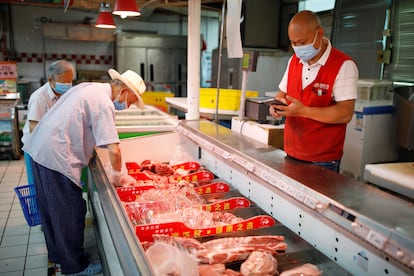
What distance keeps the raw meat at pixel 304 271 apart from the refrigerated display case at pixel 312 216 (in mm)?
89

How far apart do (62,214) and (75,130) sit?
745 millimetres

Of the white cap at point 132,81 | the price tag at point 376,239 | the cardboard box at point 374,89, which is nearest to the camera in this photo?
the price tag at point 376,239

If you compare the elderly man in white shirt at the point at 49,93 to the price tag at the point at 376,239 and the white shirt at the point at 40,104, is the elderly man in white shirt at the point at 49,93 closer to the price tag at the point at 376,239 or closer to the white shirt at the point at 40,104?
the white shirt at the point at 40,104

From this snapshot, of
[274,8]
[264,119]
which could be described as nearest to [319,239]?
[264,119]

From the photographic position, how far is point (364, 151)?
441cm

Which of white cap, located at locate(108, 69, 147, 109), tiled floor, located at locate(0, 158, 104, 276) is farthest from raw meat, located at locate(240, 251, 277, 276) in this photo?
tiled floor, located at locate(0, 158, 104, 276)

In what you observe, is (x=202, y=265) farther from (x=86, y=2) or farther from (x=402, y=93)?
(x=86, y=2)

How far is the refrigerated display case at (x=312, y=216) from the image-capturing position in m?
1.37

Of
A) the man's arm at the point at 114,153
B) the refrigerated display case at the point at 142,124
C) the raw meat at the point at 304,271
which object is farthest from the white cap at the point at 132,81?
the raw meat at the point at 304,271

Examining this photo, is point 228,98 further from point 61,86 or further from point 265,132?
point 61,86

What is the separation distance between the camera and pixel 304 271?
174 cm

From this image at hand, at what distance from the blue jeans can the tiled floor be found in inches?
17.0

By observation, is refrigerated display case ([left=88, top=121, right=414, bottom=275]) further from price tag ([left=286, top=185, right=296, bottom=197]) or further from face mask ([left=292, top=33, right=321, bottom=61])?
face mask ([left=292, top=33, right=321, bottom=61])

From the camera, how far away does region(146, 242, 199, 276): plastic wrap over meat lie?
1674mm
